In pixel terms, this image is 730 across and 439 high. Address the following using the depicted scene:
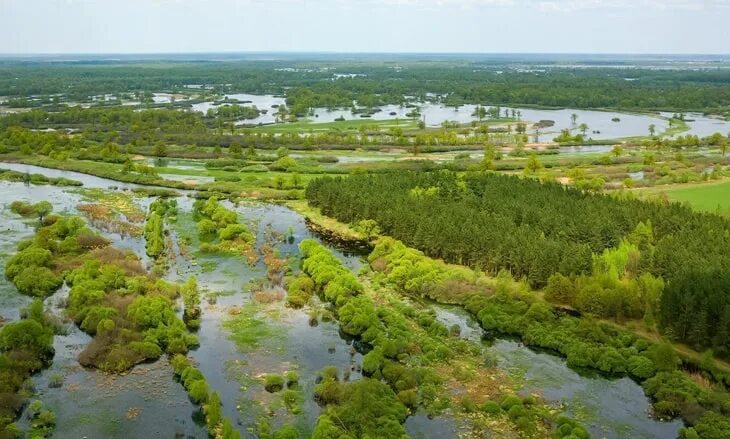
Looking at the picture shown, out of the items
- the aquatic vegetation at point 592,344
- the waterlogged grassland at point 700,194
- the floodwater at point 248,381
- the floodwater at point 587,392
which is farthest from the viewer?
the waterlogged grassland at point 700,194

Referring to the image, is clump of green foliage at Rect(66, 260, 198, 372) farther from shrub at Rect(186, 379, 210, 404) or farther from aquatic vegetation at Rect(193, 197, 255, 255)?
aquatic vegetation at Rect(193, 197, 255, 255)

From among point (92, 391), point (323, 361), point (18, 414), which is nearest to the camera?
point (18, 414)

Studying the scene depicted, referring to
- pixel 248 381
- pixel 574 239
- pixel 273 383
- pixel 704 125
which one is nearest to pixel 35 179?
pixel 248 381

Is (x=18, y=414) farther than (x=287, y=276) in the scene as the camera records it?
No

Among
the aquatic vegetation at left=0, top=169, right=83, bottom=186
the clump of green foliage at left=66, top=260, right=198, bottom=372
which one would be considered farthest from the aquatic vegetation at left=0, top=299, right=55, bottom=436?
the aquatic vegetation at left=0, top=169, right=83, bottom=186

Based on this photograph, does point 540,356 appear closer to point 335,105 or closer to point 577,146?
point 577,146

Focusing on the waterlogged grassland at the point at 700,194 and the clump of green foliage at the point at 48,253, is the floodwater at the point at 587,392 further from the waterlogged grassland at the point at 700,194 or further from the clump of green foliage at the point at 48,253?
the waterlogged grassland at the point at 700,194

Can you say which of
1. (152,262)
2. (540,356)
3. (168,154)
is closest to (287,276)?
(152,262)

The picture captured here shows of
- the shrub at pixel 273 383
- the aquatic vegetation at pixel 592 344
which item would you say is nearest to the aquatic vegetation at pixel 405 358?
the shrub at pixel 273 383
